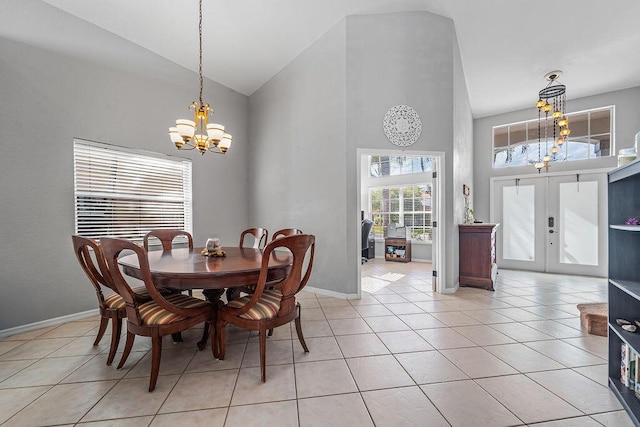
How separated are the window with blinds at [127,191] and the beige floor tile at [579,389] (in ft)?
14.4

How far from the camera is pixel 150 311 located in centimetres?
181

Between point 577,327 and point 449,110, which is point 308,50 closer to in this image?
point 449,110

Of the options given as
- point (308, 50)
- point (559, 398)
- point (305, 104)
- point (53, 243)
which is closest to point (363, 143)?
point (305, 104)

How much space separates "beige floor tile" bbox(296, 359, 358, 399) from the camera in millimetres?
1677

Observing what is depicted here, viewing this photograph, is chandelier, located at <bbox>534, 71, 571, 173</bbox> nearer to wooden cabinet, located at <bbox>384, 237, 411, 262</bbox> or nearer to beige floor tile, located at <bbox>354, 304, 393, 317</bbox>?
wooden cabinet, located at <bbox>384, 237, 411, 262</bbox>

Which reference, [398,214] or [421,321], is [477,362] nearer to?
[421,321]

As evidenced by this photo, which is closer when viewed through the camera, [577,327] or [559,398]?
[559,398]

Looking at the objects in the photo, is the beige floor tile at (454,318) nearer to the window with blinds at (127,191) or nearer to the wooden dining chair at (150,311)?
the wooden dining chair at (150,311)

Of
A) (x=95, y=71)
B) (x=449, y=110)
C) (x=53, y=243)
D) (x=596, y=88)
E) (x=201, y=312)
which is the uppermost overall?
(x=596, y=88)

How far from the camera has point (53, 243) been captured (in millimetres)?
2779

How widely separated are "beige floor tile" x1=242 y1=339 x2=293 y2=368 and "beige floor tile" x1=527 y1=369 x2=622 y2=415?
177 centimetres

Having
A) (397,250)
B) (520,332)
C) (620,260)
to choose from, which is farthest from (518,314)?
(397,250)

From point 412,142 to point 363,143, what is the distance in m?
0.70

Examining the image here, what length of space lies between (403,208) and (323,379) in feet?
18.6
